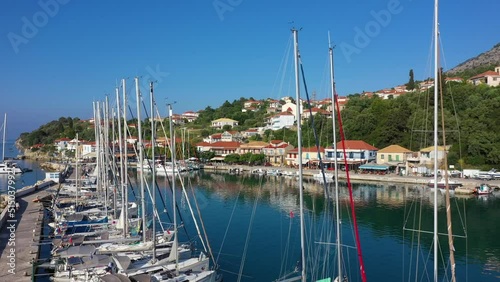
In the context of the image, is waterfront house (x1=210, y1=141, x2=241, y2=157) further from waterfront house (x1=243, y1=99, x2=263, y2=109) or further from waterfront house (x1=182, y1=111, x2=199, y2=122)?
waterfront house (x1=182, y1=111, x2=199, y2=122)

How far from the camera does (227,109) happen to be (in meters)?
117

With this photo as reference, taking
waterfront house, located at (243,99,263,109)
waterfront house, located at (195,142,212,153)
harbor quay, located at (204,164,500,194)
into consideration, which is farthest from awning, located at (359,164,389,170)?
waterfront house, located at (243,99,263,109)

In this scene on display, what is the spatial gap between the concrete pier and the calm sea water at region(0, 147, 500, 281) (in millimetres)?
5454

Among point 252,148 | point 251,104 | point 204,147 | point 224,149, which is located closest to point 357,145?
point 252,148

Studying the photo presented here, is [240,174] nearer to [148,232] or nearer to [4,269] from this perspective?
[148,232]

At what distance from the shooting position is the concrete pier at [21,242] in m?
14.5

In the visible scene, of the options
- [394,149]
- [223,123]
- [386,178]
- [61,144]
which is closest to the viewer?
[386,178]

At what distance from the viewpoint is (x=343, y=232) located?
2416 cm

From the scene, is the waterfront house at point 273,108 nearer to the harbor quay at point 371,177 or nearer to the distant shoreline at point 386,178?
the harbor quay at point 371,177

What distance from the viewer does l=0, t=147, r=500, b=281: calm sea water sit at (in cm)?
1742

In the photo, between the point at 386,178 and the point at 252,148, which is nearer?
the point at 386,178

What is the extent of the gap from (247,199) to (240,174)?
19.0 m

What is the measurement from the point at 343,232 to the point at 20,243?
16.3 meters

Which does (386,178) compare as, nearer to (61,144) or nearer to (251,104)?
(61,144)
